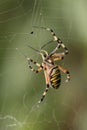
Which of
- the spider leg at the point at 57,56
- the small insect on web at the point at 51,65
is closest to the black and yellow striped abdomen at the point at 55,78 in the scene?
the small insect on web at the point at 51,65

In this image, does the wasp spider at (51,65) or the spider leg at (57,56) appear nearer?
the wasp spider at (51,65)

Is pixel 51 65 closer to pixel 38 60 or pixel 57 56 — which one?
pixel 57 56

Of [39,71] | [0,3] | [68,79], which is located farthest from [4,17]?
[68,79]

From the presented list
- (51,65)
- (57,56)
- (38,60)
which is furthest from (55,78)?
(38,60)

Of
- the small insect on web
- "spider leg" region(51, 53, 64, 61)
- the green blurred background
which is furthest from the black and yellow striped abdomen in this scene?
the green blurred background

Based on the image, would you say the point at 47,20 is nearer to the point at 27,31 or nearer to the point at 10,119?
the point at 27,31

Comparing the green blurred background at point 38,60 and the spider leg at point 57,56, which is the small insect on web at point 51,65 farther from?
the green blurred background at point 38,60

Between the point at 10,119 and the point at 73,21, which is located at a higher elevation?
the point at 73,21

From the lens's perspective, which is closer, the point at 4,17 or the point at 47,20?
the point at 4,17
